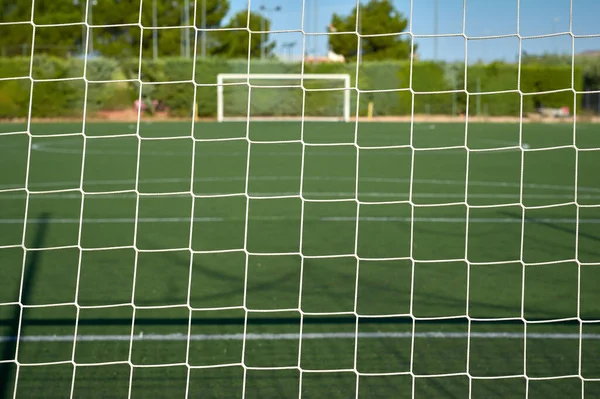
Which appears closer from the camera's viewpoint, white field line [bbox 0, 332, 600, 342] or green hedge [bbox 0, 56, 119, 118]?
white field line [bbox 0, 332, 600, 342]

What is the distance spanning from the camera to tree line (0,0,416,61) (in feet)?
120

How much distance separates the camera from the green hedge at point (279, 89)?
93.2 feet

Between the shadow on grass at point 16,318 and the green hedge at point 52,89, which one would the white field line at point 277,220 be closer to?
the shadow on grass at point 16,318

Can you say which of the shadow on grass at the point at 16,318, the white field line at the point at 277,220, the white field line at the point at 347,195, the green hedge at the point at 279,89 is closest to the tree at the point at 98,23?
the green hedge at the point at 279,89

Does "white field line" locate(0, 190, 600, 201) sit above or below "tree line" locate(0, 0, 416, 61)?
above

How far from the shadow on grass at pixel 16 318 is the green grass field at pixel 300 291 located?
2cm

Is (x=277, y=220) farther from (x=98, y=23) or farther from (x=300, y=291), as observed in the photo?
(x=98, y=23)

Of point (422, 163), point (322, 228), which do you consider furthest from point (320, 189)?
point (422, 163)

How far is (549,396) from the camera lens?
380cm

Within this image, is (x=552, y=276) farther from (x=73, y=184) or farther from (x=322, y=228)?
(x=73, y=184)

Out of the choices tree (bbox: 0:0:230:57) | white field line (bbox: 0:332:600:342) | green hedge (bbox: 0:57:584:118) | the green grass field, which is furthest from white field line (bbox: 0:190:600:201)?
tree (bbox: 0:0:230:57)

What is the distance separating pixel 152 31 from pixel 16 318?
38.0 m

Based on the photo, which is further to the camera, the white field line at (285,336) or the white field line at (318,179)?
the white field line at (318,179)

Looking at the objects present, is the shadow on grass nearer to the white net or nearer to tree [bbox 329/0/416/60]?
the white net
